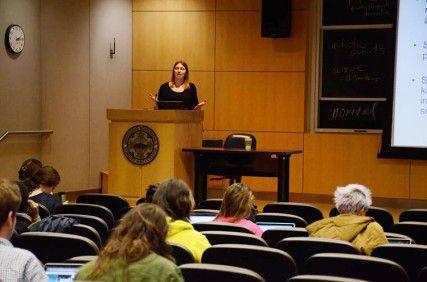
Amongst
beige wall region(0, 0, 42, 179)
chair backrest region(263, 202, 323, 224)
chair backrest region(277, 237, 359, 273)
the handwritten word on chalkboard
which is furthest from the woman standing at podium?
chair backrest region(277, 237, 359, 273)

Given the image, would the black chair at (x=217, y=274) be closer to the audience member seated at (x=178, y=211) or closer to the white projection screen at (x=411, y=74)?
the audience member seated at (x=178, y=211)

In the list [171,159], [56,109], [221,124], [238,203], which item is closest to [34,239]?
[238,203]

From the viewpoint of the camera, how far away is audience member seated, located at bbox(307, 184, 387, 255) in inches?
159

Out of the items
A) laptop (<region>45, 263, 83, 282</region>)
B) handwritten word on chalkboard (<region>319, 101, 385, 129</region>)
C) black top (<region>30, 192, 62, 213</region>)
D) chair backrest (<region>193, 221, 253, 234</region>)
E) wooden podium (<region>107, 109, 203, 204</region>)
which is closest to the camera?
laptop (<region>45, 263, 83, 282</region>)

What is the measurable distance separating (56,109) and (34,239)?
6.55 metres

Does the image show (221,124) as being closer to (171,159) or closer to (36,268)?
(171,159)

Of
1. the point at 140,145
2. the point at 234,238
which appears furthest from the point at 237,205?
the point at 140,145

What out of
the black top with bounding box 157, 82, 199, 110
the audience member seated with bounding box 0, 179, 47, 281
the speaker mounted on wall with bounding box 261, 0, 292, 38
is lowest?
the audience member seated with bounding box 0, 179, 47, 281

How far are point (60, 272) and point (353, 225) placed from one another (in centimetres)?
198

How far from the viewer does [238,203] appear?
14.9 ft

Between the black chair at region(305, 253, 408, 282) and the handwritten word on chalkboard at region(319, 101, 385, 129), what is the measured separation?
24.1 ft

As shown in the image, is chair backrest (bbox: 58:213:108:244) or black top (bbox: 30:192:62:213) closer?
chair backrest (bbox: 58:213:108:244)

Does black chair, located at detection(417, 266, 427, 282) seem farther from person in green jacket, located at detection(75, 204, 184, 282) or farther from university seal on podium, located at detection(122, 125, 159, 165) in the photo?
university seal on podium, located at detection(122, 125, 159, 165)

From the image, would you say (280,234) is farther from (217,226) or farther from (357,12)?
(357,12)
